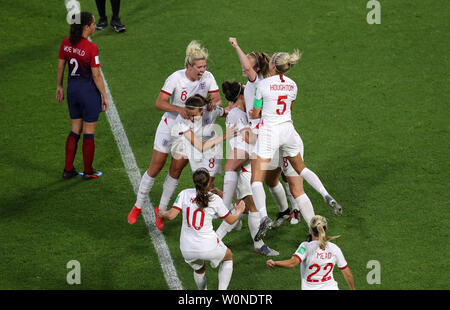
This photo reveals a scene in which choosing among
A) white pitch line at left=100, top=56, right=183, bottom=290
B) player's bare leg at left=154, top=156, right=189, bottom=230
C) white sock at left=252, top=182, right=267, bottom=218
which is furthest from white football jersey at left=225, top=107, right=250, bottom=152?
white pitch line at left=100, top=56, right=183, bottom=290

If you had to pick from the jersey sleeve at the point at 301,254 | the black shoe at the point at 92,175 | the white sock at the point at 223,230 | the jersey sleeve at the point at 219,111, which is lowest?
the white sock at the point at 223,230

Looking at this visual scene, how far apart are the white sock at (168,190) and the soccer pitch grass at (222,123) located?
0.99ft

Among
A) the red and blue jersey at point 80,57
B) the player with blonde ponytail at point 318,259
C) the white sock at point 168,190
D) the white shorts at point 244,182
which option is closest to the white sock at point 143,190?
the white sock at point 168,190

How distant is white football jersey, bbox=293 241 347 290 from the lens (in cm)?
680

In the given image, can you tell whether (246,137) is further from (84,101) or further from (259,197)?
(84,101)

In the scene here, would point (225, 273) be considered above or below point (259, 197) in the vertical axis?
below

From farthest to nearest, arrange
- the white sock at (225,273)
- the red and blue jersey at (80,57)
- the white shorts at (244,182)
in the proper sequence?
the red and blue jersey at (80,57) < the white shorts at (244,182) < the white sock at (225,273)

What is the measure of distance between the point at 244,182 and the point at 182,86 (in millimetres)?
1373

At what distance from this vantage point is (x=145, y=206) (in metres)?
9.42

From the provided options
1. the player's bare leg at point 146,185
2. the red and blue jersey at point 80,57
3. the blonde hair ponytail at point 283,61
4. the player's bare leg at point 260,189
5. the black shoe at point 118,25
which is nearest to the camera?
the player's bare leg at point 260,189

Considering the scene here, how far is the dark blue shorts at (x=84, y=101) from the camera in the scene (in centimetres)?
955

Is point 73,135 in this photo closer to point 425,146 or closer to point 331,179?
point 331,179

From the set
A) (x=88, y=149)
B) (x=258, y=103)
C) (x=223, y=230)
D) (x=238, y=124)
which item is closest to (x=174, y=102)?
(x=238, y=124)

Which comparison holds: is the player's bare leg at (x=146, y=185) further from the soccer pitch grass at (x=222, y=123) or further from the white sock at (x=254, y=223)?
the white sock at (x=254, y=223)
